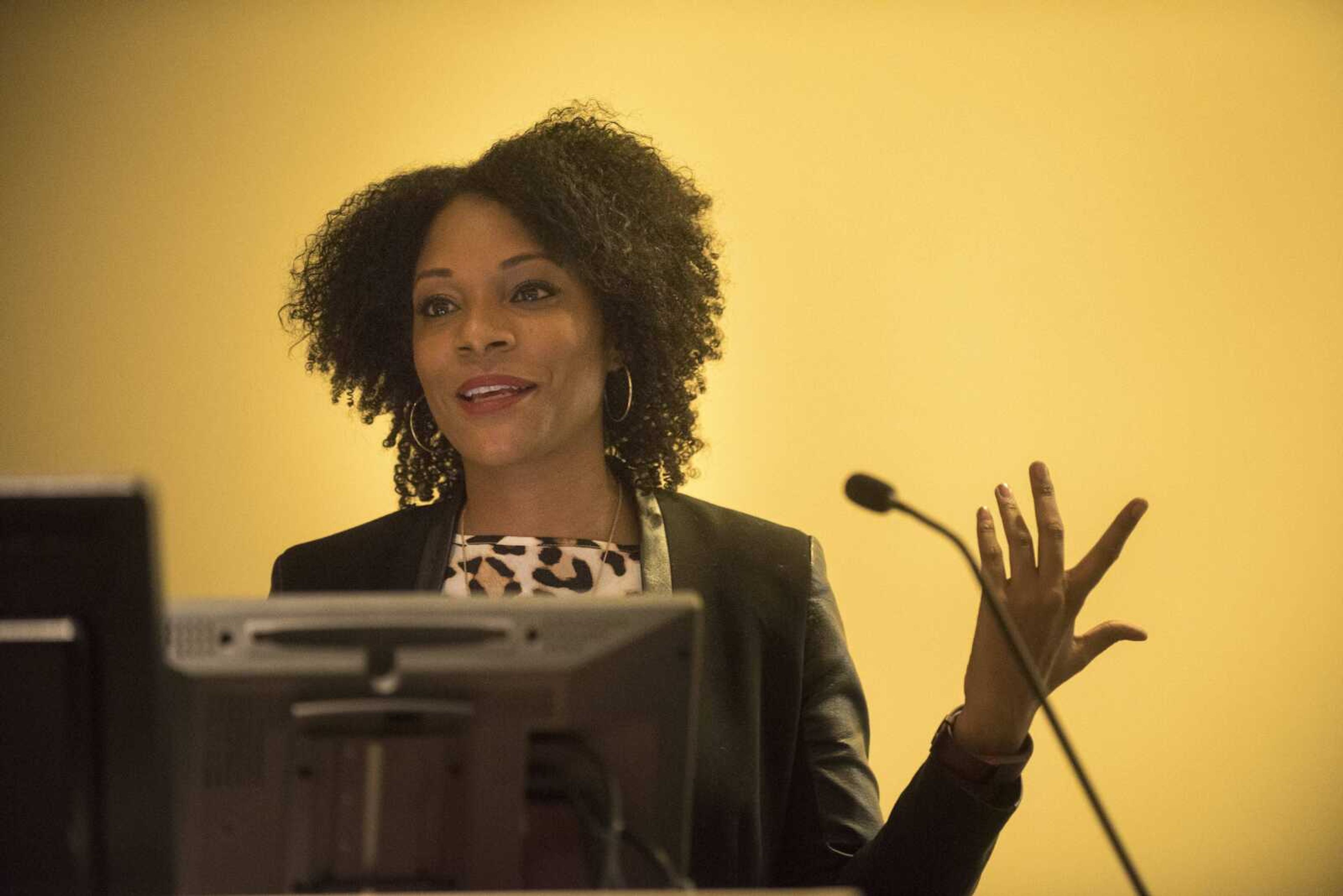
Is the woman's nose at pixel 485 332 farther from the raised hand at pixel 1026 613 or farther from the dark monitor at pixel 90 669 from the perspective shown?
the dark monitor at pixel 90 669

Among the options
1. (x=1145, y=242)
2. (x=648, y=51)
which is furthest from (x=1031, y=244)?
(x=648, y=51)

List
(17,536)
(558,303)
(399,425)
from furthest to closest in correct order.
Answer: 1. (399,425)
2. (558,303)
3. (17,536)

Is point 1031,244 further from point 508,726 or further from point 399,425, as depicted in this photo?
point 508,726

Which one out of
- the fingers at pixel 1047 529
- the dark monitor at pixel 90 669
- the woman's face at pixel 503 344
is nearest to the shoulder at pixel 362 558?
the woman's face at pixel 503 344

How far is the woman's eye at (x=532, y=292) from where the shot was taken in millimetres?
1815

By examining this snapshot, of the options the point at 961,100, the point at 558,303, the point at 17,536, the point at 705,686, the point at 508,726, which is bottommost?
the point at 705,686

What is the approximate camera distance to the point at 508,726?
917mm

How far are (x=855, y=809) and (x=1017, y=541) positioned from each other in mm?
479

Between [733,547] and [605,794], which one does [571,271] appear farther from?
[605,794]

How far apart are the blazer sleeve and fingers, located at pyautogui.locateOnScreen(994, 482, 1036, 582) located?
218 mm

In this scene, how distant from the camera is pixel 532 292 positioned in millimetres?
1823

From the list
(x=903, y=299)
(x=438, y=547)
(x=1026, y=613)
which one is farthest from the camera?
(x=903, y=299)

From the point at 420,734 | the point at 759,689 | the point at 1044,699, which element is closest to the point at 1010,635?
the point at 1044,699

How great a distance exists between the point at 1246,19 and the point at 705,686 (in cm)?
185
